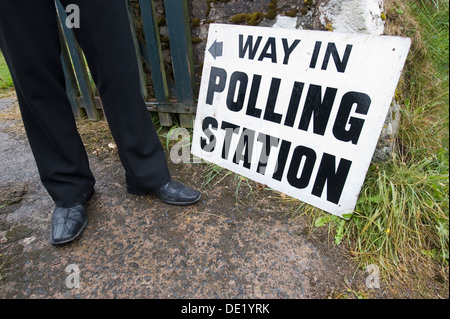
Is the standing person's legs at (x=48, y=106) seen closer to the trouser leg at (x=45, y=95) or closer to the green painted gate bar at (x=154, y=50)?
the trouser leg at (x=45, y=95)

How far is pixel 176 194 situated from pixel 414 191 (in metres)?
1.17

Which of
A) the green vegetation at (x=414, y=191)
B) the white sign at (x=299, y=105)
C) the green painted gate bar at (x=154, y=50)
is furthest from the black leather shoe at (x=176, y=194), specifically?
the green painted gate bar at (x=154, y=50)

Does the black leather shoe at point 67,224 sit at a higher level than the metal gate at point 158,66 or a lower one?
lower

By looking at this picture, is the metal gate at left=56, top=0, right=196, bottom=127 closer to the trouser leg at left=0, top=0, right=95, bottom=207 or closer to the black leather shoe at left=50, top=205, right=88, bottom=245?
the trouser leg at left=0, top=0, right=95, bottom=207

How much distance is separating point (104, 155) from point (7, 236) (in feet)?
2.60

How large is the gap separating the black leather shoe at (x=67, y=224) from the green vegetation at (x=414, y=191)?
118 cm

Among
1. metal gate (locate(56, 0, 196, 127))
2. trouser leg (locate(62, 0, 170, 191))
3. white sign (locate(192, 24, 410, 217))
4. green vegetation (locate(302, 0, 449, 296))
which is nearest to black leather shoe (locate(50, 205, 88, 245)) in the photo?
trouser leg (locate(62, 0, 170, 191))

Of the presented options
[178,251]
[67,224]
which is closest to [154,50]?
[67,224]

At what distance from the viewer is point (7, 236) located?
1443mm

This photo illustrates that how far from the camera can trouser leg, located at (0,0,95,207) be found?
3.67 feet

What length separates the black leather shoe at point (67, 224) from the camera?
4.46ft

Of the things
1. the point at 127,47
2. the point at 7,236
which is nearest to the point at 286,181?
the point at 127,47

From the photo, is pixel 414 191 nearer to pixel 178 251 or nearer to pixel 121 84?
pixel 178 251
